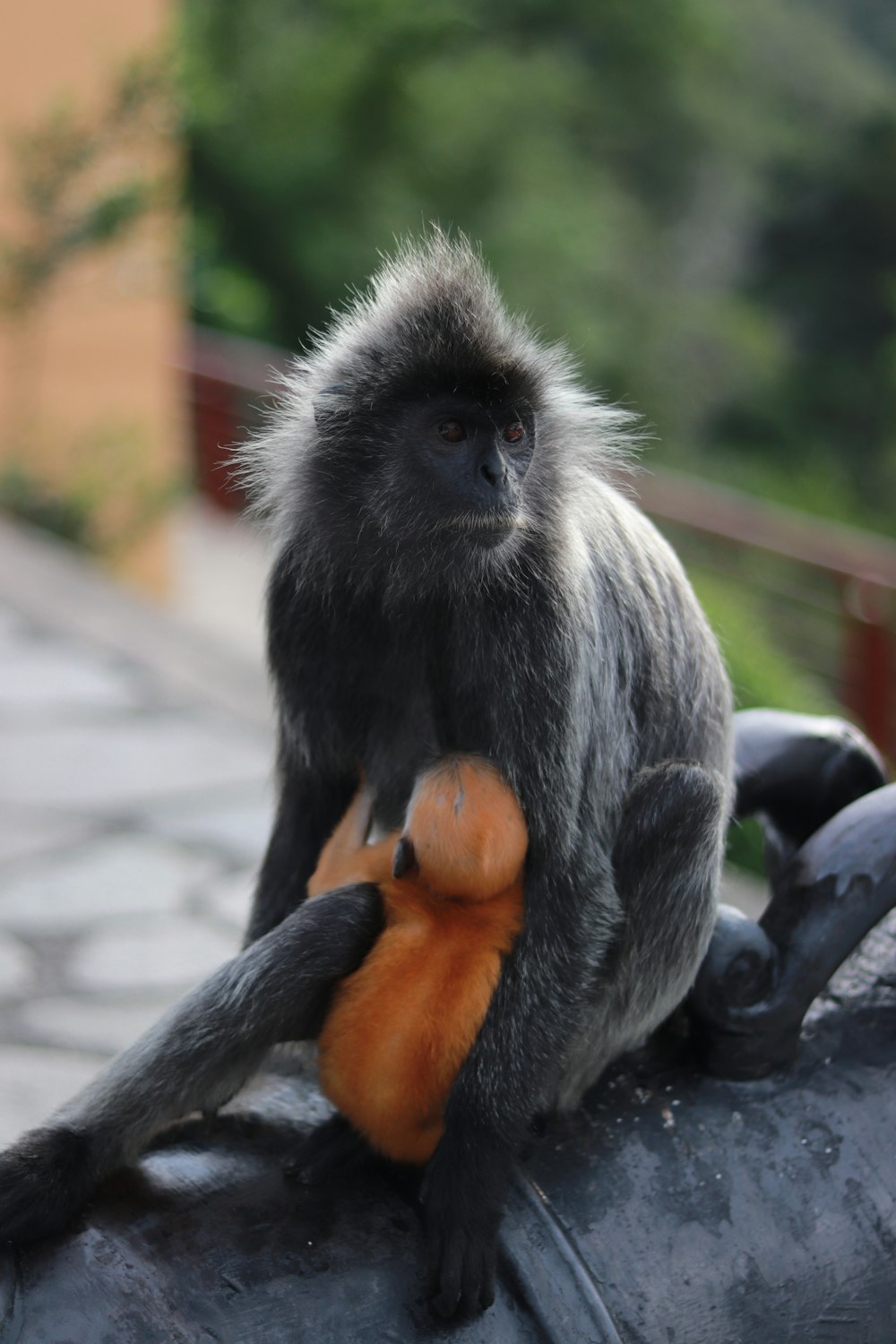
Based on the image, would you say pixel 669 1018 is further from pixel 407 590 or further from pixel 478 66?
pixel 478 66

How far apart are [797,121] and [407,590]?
35876 mm

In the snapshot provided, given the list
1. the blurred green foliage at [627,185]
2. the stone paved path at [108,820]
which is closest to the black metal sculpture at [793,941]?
the stone paved path at [108,820]

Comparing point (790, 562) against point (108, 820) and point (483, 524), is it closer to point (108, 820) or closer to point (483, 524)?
point (108, 820)

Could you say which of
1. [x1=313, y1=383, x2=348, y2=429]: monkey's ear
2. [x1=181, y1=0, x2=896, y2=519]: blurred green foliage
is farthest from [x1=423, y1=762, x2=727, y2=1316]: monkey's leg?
[x1=181, y1=0, x2=896, y2=519]: blurred green foliage

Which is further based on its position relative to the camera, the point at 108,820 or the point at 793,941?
the point at 108,820

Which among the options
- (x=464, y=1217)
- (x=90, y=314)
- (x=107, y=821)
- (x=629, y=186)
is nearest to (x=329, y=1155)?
(x=464, y=1217)

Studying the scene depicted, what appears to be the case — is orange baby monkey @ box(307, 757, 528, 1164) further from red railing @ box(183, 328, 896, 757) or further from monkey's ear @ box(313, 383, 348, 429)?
red railing @ box(183, 328, 896, 757)

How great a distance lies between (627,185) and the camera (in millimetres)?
34062

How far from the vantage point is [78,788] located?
5586 millimetres

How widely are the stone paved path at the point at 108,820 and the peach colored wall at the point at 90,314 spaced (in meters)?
4.16

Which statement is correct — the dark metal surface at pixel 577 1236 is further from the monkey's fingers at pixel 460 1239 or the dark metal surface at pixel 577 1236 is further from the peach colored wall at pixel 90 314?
the peach colored wall at pixel 90 314

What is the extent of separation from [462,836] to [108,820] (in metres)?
3.57

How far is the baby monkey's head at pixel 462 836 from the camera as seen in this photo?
1975 mm

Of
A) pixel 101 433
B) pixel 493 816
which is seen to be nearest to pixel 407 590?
pixel 493 816
